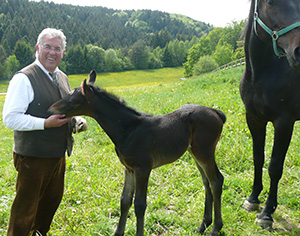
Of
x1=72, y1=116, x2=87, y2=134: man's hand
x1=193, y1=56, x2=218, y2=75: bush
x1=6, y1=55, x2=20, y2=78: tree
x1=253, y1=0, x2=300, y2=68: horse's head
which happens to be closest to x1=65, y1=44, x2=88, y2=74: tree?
x1=6, y1=55, x2=20, y2=78: tree

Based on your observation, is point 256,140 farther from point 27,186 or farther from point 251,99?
point 27,186

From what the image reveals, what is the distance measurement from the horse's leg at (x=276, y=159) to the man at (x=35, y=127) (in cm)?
293

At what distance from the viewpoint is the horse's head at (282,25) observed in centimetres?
284

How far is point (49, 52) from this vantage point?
349cm

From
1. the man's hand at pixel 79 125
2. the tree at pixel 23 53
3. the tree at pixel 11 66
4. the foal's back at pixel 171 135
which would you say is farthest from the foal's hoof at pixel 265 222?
the tree at pixel 23 53

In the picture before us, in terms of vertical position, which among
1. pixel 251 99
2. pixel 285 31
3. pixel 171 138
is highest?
pixel 285 31

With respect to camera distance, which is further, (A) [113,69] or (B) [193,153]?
(A) [113,69]

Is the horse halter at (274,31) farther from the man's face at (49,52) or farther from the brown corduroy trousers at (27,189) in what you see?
the brown corduroy trousers at (27,189)

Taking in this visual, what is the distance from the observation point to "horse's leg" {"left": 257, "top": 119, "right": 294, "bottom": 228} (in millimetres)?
3859

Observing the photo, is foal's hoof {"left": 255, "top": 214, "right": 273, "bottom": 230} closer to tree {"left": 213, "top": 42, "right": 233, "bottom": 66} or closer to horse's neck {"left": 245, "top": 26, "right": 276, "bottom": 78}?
horse's neck {"left": 245, "top": 26, "right": 276, "bottom": 78}

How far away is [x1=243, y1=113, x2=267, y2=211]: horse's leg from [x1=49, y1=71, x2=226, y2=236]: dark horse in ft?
2.92

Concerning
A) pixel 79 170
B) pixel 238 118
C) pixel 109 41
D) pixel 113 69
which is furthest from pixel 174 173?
pixel 109 41

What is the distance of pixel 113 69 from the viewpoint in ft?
278

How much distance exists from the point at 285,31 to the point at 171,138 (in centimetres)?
179
